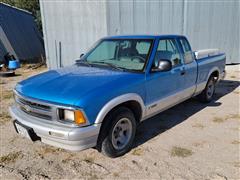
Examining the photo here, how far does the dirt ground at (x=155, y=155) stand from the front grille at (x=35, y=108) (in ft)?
2.52

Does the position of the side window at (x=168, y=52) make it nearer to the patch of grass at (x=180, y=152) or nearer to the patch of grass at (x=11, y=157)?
the patch of grass at (x=180, y=152)

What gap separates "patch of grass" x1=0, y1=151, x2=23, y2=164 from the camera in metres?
3.73

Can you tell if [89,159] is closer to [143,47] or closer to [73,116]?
[73,116]

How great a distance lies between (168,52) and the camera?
467 centimetres

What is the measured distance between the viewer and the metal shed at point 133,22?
970 cm

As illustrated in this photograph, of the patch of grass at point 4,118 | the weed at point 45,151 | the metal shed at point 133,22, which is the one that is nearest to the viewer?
the weed at point 45,151

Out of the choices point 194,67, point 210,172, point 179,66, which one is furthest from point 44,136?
point 194,67

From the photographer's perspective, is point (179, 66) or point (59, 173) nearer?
point (59, 173)

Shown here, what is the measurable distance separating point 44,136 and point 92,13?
24.3 feet

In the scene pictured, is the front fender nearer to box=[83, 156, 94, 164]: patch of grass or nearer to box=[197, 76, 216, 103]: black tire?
box=[83, 156, 94, 164]: patch of grass

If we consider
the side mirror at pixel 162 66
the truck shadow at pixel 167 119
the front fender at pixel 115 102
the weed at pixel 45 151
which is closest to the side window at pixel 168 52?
the side mirror at pixel 162 66

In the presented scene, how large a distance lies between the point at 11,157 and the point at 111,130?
162cm

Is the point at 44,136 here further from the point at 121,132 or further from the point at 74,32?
the point at 74,32

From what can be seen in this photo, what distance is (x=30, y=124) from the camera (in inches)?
131
